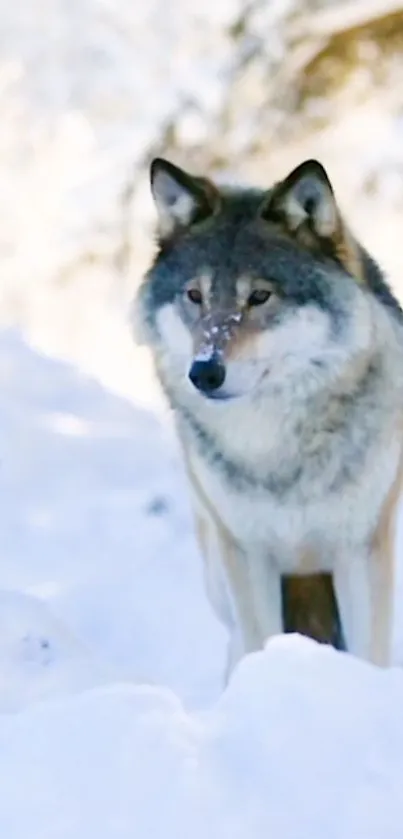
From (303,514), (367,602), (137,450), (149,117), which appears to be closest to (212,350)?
(303,514)

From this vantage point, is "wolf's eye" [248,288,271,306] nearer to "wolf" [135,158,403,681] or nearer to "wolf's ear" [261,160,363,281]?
"wolf" [135,158,403,681]

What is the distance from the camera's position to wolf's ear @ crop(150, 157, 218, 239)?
3.44 metres

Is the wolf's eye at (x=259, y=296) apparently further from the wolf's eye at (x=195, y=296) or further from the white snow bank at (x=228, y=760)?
the white snow bank at (x=228, y=760)

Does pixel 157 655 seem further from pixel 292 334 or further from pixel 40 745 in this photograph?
pixel 40 745

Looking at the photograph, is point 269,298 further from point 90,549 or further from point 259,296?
point 90,549

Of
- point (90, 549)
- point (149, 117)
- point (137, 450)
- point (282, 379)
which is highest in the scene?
point (149, 117)

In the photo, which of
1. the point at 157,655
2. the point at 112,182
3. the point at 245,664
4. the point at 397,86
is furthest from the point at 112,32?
the point at 245,664

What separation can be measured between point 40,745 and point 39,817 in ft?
0.62

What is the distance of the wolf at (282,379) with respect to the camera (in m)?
3.23

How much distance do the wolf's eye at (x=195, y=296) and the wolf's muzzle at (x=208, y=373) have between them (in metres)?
0.21

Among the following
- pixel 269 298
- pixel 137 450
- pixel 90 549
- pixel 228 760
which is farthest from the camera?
pixel 137 450

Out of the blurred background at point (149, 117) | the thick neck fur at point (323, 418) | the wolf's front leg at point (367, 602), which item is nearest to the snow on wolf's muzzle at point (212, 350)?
the thick neck fur at point (323, 418)

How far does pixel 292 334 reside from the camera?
3.22 metres

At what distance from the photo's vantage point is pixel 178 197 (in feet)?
11.4
